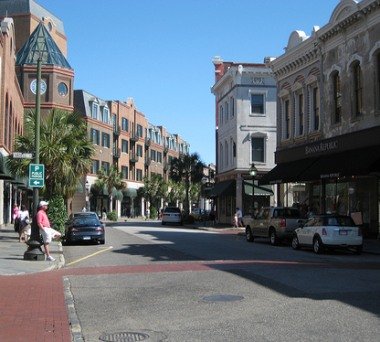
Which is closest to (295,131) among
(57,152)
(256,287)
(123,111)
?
(57,152)

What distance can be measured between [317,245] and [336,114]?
11.3 metres

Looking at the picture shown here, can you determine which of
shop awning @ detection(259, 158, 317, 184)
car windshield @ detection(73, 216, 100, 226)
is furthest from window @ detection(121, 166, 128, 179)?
car windshield @ detection(73, 216, 100, 226)

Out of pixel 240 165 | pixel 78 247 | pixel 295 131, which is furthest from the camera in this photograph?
pixel 240 165

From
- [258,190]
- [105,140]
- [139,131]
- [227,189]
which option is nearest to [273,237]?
[258,190]

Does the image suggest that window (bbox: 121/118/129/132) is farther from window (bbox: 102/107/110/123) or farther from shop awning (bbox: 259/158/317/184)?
shop awning (bbox: 259/158/317/184)

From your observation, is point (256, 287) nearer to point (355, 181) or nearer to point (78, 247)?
point (78, 247)

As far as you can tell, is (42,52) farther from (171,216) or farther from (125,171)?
(125,171)

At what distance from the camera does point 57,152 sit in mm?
27125

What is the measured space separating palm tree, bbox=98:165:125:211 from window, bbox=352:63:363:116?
4816 cm

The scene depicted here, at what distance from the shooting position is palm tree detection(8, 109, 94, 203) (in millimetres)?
27172

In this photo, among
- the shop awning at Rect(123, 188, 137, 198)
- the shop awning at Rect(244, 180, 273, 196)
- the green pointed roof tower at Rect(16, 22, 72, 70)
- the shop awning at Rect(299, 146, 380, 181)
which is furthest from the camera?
the shop awning at Rect(123, 188, 137, 198)

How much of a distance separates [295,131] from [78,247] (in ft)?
54.8

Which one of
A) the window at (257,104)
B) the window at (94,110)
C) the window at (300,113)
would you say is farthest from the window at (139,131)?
the window at (300,113)

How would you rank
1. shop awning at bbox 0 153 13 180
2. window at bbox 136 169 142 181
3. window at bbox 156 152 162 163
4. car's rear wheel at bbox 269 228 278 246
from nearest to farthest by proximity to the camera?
car's rear wheel at bbox 269 228 278 246 < shop awning at bbox 0 153 13 180 < window at bbox 136 169 142 181 < window at bbox 156 152 162 163
